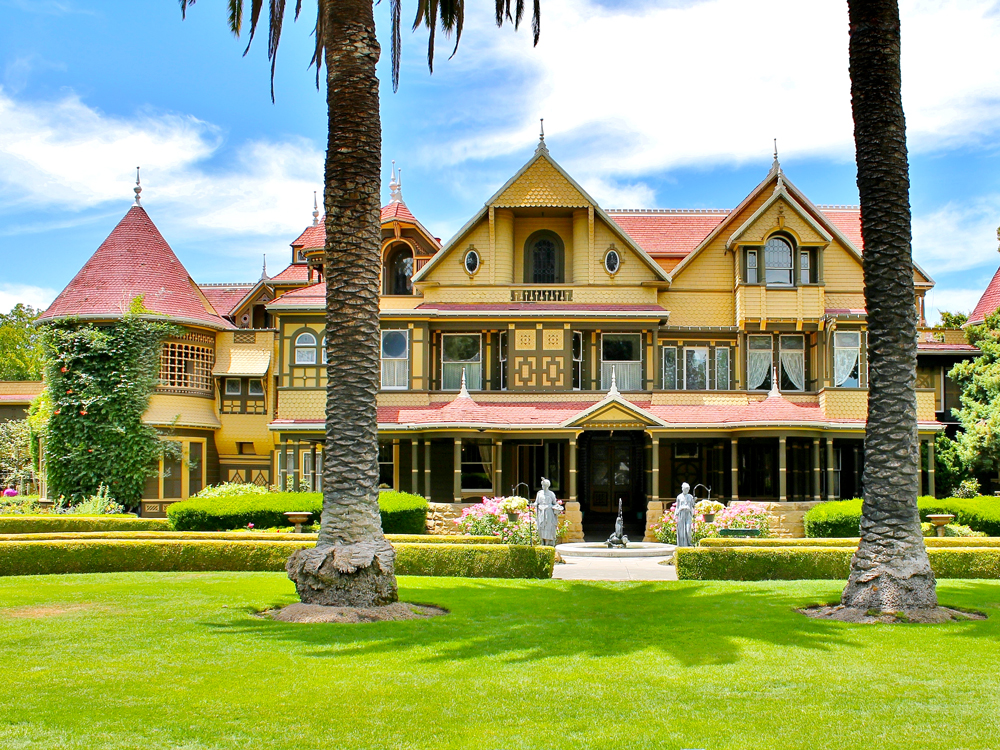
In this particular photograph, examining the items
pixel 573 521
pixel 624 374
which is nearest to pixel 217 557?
pixel 573 521

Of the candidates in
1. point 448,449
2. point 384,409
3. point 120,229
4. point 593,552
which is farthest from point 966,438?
point 120,229

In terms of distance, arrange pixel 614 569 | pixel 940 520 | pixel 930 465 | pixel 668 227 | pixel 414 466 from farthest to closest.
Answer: pixel 668 227, pixel 930 465, pixel 414 466, pixel 940 520, pixel 614 569

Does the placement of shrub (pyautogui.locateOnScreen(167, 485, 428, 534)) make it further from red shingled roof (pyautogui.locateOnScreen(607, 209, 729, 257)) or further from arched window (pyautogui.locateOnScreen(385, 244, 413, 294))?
red shingled roof (pyautogui.locateOnScreen(607, 209, 729, 257))

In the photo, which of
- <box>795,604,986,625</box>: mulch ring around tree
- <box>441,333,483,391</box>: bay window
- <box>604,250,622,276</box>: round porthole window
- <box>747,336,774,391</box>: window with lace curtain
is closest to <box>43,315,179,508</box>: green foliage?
<box>441,333,483,391</box>: bay window

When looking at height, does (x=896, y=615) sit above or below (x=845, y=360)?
below

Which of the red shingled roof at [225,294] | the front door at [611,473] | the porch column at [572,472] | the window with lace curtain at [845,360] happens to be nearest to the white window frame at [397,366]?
the porch column at [572,472]

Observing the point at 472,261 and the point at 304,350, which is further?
the point at 304,350

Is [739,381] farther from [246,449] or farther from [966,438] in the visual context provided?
[246,449]

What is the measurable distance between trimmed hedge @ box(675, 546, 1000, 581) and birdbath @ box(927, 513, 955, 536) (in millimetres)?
5039

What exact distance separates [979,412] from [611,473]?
1267 cm

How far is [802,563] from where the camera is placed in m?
18.5

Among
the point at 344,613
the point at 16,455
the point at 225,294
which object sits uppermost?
the point at 225,294

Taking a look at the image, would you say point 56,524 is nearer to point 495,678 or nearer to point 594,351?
point 594,351

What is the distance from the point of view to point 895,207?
1399cm
